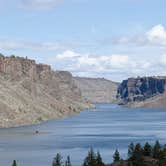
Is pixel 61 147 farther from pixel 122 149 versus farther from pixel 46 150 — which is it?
pixel 122 149

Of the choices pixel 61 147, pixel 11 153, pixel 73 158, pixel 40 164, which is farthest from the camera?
pixel 61 147

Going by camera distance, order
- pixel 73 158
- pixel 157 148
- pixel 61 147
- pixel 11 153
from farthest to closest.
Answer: pixel 61 147, pixel 11 153, pixel 73 158, pixel 157 148

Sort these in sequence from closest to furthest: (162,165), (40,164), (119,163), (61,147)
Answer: (162,165)
(119,163)
(40,164)
(61,147)

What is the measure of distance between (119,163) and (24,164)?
38.1 metres

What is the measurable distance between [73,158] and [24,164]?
17871mm

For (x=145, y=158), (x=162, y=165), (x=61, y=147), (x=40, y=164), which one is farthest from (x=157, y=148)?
(x=61, y=147)

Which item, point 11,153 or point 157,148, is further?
point 11,153

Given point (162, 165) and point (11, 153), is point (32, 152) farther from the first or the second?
point (162, 165)

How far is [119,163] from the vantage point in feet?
387

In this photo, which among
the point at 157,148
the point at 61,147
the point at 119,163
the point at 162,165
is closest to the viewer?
the point at 162,165

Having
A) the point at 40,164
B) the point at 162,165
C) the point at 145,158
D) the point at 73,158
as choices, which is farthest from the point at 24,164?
the point at 162,165

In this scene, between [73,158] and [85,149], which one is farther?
[85,149]

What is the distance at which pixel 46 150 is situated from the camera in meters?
183

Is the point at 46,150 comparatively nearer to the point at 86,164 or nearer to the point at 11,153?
the point at 11,153
